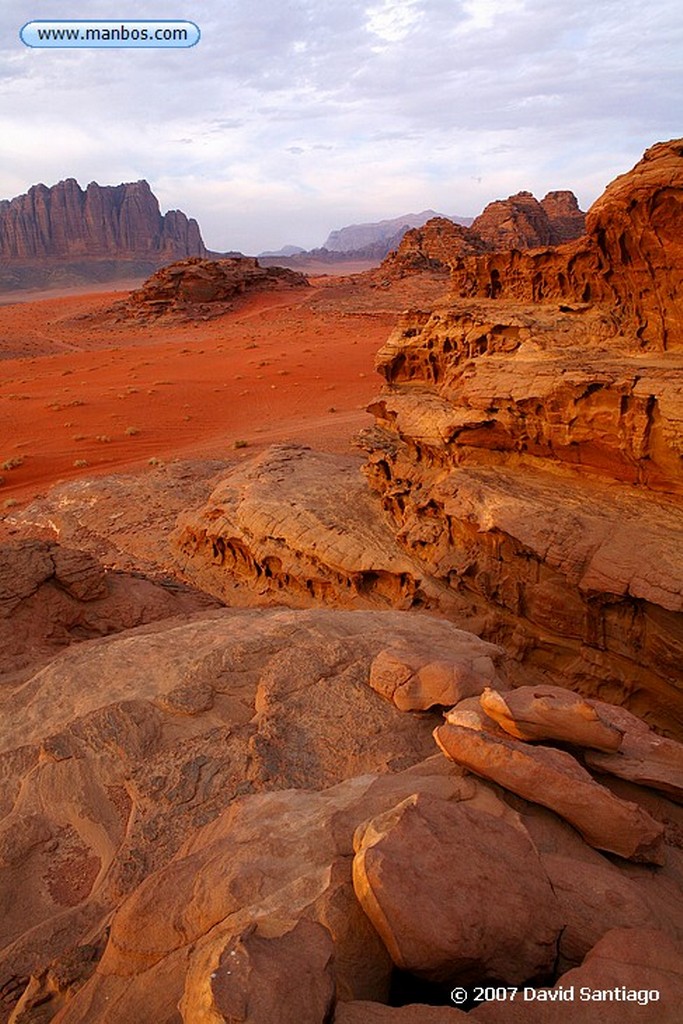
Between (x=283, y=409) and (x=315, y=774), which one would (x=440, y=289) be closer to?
(x=283, y=409)

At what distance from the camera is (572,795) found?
280 cm

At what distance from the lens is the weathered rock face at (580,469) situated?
19.0 feet

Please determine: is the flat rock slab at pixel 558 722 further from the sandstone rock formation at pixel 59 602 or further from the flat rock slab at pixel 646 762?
the sandstone rock formation at pixel 59 602

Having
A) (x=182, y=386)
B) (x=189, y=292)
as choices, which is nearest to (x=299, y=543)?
(x=182, y=386)

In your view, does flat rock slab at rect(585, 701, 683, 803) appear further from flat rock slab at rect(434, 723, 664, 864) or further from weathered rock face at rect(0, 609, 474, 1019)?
weathered rock face at rect(0, 609, 474, 1019)

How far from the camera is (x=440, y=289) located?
42.2 meters

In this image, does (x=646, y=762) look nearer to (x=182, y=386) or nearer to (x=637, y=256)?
(x=637, y=256)

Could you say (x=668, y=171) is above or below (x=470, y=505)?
above

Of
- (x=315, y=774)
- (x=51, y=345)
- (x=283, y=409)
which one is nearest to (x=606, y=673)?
(x=315, y=774)

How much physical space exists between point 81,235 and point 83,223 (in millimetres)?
1978

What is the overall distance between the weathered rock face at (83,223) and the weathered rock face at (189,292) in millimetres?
57707

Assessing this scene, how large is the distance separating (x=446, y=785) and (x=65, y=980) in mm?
1742

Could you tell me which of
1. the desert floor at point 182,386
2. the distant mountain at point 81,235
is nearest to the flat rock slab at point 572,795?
the desert floor at point 182,386

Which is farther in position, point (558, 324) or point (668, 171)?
point (558, 324)
